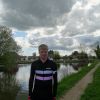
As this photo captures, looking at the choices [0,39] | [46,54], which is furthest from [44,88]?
[0,39]

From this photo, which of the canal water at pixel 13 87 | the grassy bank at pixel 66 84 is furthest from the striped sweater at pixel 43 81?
the canal water at pixel 13 87

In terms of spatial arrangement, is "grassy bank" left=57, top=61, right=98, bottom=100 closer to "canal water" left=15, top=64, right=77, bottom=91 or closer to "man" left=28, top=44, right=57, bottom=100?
"canal water" left=15, top=64, right=77, bottom=91

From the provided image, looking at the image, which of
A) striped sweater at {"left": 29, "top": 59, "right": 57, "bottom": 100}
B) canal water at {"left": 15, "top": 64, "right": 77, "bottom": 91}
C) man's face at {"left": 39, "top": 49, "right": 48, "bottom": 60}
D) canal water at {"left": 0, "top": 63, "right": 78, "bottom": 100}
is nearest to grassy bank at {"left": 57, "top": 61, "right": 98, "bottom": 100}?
canal water at {"left": 0, "top": 63, "right": 78, "bottom": 100}

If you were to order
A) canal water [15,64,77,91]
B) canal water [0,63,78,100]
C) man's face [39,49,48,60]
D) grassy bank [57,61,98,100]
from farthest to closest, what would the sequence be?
1. canal water [15,64,77,91]
2. canal water [0,63,78,100]
3. grassy bank [57,61,98,100]
4. man's face [39,49,48,60]

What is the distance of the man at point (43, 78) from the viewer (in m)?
6.22

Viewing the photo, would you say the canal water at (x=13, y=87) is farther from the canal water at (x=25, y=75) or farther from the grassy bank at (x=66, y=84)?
the grassy bank at (x=66, y=84)

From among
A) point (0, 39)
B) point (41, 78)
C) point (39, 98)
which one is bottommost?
point (39, 98)

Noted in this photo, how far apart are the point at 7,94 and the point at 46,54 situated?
16.8m

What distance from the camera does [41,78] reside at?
6.25 metres

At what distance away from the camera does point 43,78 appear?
6.24 metres

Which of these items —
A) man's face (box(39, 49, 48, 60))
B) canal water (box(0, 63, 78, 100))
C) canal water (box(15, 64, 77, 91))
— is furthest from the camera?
canal water (box(15, 64, 77, 91))

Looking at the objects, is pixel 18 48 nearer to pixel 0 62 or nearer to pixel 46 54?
pixel 0 62

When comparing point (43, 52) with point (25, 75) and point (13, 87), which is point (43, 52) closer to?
point (13, 87)

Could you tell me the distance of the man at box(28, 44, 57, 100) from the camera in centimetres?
622
